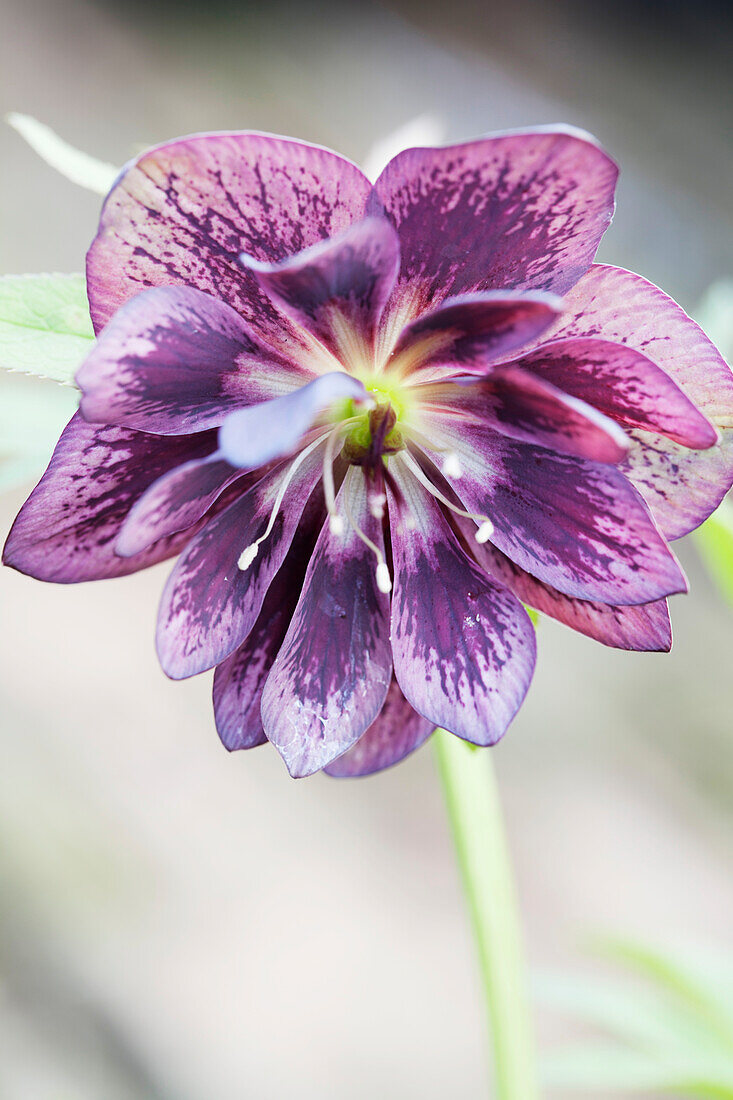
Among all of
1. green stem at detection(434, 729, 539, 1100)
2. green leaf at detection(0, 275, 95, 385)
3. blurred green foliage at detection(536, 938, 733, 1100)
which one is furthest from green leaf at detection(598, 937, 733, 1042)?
green leaf at detection(0, 275, 95, 385)

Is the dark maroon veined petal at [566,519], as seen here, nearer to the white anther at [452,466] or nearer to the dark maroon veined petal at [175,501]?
the white anther at [452,466]

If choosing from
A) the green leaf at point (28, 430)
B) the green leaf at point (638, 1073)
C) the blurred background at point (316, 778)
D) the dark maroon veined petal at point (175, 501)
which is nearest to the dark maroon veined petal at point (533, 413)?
the dark maroon veined petal at point (175, 501)

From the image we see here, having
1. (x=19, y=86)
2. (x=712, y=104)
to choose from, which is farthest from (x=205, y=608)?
(x=712, y=104)

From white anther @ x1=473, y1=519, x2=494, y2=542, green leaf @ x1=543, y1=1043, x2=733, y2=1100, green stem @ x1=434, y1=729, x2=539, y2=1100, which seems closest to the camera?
white anther @ x1=473, y1=519, x2=494, y2=542

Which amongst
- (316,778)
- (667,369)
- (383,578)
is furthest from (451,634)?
(316,778)

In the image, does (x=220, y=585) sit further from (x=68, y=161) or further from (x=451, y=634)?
(x=68, y=161)

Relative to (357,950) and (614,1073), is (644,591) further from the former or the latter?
(357,950)

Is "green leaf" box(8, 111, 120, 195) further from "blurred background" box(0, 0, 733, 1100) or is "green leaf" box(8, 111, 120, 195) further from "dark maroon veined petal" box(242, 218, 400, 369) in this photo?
"blurred background" box(0, 0, 733, 1100)
